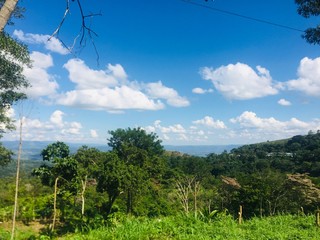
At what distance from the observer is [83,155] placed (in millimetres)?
32000

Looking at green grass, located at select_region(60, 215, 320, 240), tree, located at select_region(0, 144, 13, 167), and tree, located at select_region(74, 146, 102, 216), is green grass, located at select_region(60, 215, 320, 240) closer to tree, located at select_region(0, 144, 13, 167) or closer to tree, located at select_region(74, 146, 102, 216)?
tree, located at select_region(0, 144, 13, 167)

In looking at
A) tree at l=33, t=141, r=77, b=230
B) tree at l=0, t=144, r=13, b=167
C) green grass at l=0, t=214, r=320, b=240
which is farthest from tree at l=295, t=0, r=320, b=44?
tree at l=33, t=141, r=77, b=230

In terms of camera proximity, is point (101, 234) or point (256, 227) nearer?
point (101, 234)

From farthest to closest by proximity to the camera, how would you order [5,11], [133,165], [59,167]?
[133,165]
[59,167]
[5,11]

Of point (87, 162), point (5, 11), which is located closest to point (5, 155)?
point (5, 11)

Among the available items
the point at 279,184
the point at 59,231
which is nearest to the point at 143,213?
the point at 59,231

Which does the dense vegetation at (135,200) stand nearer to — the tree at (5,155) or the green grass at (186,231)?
the green grass at (186,231)

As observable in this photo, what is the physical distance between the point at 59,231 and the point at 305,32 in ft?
55.1

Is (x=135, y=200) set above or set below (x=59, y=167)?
below

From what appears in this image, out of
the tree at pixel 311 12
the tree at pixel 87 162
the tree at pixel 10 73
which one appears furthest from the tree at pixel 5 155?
the tree at pixel 311 12

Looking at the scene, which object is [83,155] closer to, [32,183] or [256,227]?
[32,183]

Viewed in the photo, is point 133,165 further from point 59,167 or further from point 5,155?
point 5,155

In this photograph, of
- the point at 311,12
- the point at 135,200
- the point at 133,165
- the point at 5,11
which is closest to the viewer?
the point at 5,11

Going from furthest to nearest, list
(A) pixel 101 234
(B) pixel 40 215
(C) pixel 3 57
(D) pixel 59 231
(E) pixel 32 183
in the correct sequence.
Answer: (E) pixel 32 183 < (B) pixel 40 215 < (D) pixel 59 231 < (C) pixel 3 57 < (A) pixel 101 234
